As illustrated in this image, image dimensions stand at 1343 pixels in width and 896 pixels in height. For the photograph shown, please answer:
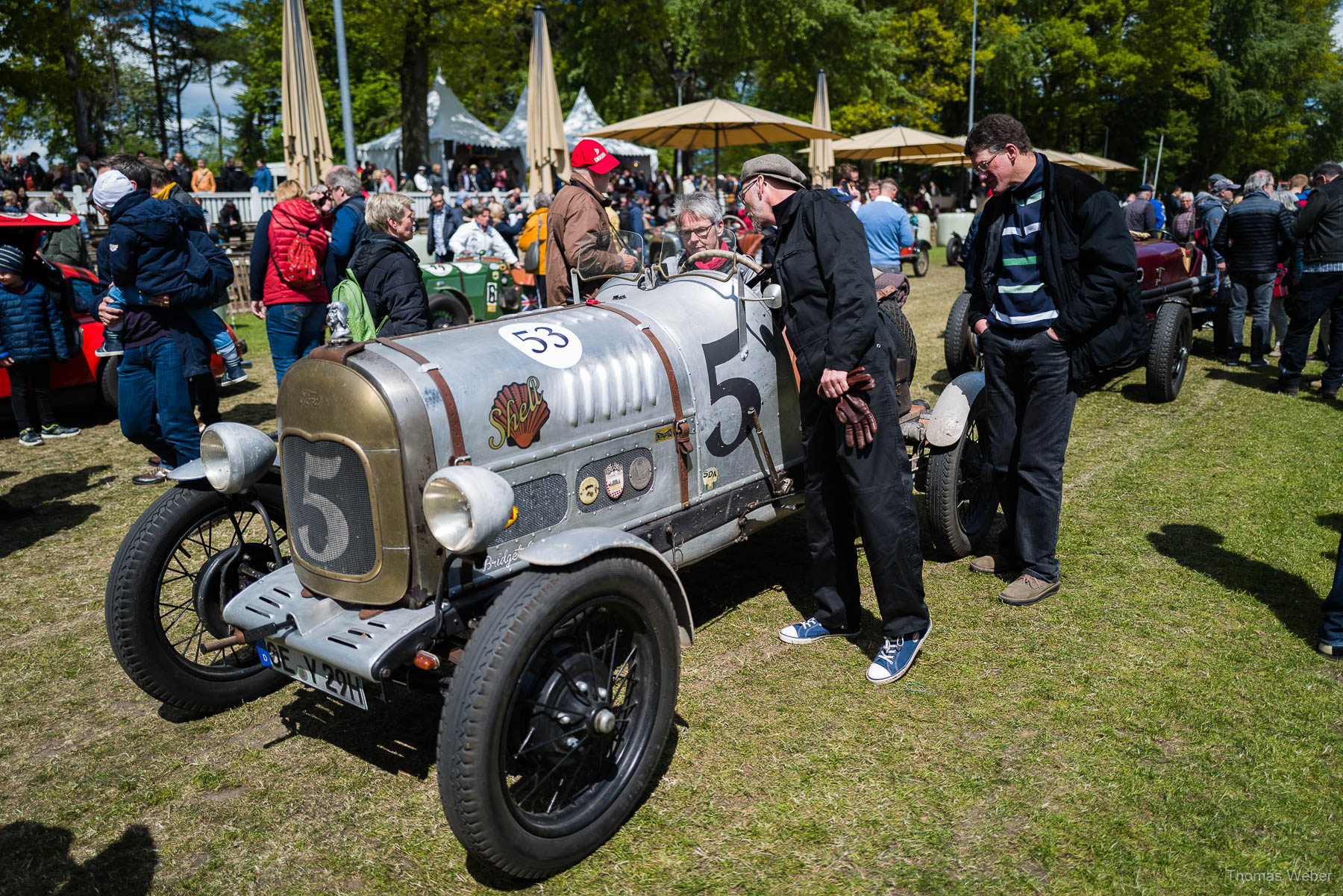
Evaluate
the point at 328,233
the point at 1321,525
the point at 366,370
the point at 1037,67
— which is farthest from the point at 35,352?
the point at 1037,67

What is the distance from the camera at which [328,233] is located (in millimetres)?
6648

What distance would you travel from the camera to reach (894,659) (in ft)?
A: 11.9

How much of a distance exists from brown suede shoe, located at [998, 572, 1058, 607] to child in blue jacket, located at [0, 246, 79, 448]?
7.11 metres

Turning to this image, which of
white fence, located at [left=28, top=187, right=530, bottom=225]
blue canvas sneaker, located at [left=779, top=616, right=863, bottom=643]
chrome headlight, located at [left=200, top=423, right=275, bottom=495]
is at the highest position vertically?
white fence, located at [left=28, top=187, right=530, bottom=225]

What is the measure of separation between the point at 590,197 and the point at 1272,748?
172 inches

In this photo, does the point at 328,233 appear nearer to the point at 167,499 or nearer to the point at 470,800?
the point at 167,499

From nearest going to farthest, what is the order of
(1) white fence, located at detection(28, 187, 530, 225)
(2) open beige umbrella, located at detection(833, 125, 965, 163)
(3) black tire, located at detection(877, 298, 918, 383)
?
(3) black tire, located at detection(877, 298, 918, 383) < (1) white fence, located at detection(28, 187, 530, 225) < (2) open beige umbrella, located at detection(833, 125, 965, 163)

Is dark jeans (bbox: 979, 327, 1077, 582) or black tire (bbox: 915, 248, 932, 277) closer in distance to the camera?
dark jeans (bbox: 979, 327, 1077, 582)

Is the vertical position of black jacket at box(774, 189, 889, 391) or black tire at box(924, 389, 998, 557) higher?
black jacket at box(774, 189, 889, 391)

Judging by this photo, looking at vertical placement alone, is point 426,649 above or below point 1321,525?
above

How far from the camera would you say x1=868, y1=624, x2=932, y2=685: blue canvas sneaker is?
3.59 m

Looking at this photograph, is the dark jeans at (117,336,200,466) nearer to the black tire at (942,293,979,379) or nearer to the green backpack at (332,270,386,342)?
the green backpack at (332,270,386,342)

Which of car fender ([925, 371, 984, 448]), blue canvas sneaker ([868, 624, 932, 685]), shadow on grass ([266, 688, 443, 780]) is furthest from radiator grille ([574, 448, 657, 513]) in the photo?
car fender ([925, 371, 984, 448])

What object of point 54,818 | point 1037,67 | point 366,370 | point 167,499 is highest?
point 1037,67
